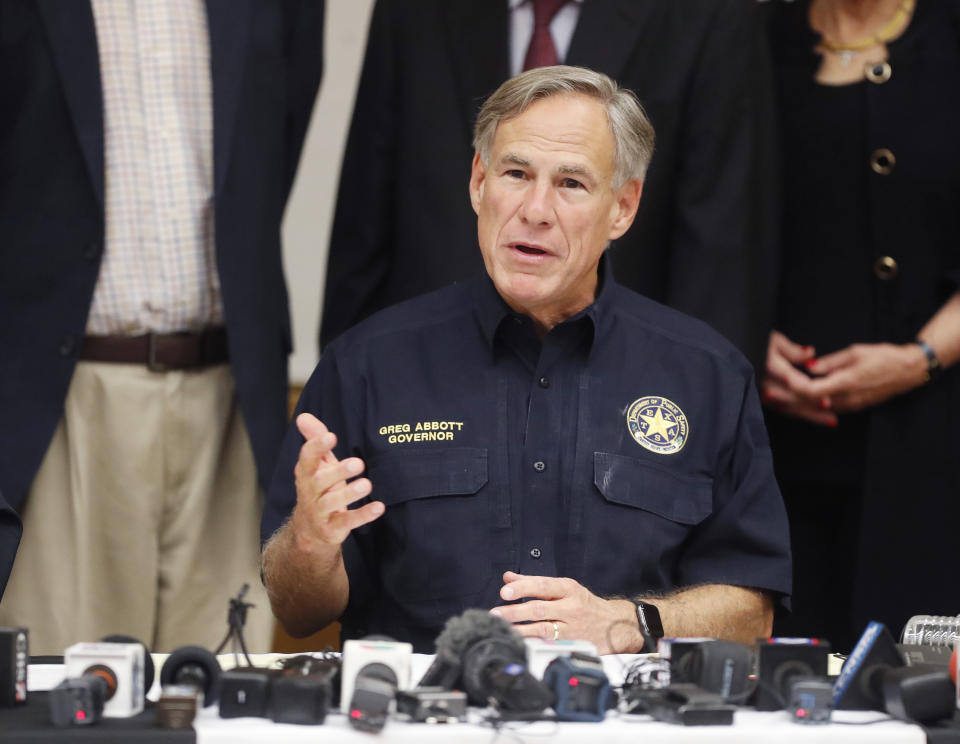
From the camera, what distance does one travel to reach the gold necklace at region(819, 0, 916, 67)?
368cm

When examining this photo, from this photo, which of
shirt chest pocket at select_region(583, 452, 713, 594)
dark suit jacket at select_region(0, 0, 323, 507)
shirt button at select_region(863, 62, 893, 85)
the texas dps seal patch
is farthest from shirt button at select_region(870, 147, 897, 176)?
dark suit jacket at select_region(0, 0, 323, 507)

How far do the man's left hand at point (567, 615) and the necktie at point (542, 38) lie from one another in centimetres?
151

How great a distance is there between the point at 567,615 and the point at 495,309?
693 millimetres

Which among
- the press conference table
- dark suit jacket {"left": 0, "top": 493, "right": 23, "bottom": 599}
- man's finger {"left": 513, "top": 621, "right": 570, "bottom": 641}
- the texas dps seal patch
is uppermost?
the texas dps seal patch

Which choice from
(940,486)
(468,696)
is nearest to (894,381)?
(940,486)

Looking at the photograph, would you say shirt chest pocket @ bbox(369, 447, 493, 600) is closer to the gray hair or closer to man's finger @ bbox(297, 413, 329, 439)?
man's finger @ bbox(297, 413, 329, 439)

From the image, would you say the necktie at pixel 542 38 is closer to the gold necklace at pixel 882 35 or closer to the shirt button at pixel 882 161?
the gold necklace at pixel 882 35

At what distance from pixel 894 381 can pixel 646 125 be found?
1.01 metres

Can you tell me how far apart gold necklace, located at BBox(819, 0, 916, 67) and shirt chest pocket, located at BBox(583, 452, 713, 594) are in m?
1.40

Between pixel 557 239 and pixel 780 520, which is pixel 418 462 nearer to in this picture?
pixel 557 239

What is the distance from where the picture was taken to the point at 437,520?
2805 millimetres

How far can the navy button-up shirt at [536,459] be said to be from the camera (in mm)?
2795

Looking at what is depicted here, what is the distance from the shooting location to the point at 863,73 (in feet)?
12.0

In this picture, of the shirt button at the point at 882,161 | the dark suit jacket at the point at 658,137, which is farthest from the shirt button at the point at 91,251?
the shirt button at the point at 882,161
